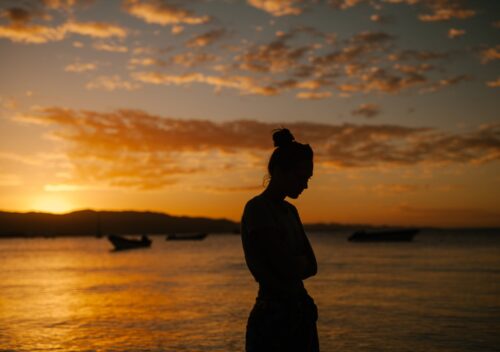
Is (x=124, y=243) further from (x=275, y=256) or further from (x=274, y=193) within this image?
(x=275, y=256)

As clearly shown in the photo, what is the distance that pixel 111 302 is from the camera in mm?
22625

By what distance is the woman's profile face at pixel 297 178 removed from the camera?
315 centimetres

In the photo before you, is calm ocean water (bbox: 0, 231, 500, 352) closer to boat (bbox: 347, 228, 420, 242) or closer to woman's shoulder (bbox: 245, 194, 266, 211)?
woman's shoulder (bbox: 245, 194, 266, 211)

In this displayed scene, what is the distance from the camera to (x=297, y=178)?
10.4 feet

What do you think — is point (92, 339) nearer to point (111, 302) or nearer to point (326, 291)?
point (111, 302)

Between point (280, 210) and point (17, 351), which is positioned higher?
point (280, 210)

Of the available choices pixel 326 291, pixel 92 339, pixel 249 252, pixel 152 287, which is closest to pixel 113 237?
pixel 152 287

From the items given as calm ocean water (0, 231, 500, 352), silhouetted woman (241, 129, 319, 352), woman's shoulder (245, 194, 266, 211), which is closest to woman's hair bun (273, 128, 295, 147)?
silhouetted woman (241, 129, 319, 352)

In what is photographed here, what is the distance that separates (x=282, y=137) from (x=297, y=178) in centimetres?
27

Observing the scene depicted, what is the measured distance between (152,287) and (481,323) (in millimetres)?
18057

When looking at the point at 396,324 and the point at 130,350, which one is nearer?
the point at 130,350

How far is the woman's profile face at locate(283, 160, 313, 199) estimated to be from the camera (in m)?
3.15

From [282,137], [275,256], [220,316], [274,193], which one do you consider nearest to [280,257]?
[275,256]

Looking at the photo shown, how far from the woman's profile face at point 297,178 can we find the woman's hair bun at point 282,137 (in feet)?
0.52
